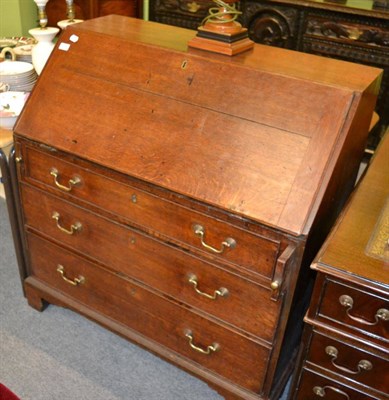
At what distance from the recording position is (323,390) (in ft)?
3.96

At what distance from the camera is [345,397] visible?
119 centimetres

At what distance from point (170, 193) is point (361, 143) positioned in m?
0.56

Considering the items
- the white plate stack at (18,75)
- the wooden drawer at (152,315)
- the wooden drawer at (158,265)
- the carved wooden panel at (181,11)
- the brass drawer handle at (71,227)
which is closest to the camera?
the wooden drawer at (158,265)

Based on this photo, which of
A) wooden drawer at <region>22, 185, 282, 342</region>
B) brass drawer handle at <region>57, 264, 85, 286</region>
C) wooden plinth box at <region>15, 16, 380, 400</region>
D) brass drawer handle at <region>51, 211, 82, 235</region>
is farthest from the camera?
brass drawer handle at <region>57, 264, 85, 286</region>

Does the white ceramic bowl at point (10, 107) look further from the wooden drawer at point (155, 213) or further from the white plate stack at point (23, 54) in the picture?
the white plate stack at point (23, 54)

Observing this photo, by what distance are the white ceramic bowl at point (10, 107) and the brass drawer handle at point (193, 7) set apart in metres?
1.73

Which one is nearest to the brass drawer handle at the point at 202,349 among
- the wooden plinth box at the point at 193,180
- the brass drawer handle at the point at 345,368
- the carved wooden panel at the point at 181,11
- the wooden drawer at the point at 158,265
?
the wooden plinth box at the point at 193,180

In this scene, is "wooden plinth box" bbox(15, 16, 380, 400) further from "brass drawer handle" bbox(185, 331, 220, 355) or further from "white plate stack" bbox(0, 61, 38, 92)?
"white plate stack" bbox(0, 61, 38, 92)

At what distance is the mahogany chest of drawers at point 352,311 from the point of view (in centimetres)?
101

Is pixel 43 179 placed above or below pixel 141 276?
above

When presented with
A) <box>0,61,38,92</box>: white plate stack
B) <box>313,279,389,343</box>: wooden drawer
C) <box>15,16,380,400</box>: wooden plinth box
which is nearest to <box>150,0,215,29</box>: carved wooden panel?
<box>0,61,38,92</box>: white plate stack

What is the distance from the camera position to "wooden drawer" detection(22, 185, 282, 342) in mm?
1262

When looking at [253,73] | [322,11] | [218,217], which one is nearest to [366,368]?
[218,217]

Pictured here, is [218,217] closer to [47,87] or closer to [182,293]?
[182,293]
